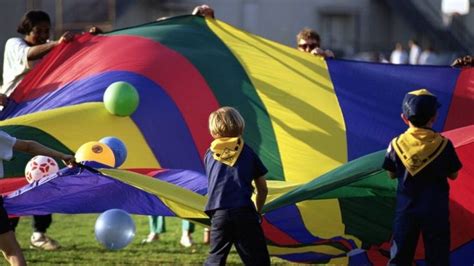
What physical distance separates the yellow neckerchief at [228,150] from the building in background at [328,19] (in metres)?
21.3

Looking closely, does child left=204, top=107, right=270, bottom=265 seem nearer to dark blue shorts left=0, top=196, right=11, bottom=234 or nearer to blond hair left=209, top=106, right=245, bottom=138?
blond hair left=209, top=106, right=245, bottom=138

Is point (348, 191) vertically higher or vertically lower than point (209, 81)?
lower

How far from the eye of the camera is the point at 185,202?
5.78m

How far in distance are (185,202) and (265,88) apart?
1.95 metres

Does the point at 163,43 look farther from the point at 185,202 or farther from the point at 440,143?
the point at 440,143

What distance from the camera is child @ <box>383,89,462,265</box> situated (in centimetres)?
531

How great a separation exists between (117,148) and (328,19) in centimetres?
2397

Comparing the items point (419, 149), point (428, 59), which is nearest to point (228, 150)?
point (419, 149)

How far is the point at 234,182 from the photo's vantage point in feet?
18.1

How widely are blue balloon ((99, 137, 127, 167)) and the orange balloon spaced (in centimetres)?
7

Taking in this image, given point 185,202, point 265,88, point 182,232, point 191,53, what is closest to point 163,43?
point 191,53

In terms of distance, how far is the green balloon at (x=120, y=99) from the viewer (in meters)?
7.09

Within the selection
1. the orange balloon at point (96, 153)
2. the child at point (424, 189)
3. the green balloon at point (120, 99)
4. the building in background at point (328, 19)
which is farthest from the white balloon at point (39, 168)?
the building in background at point (328, 19)

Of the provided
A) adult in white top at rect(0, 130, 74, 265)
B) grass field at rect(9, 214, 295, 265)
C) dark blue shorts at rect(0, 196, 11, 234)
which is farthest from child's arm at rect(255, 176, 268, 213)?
grass field at rect(9, 214, 295, 265)
